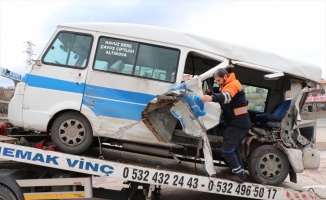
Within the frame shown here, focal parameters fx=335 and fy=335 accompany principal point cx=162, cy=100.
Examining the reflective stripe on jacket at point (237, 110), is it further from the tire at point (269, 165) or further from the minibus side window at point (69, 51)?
the minibus side window at point (69, 51)

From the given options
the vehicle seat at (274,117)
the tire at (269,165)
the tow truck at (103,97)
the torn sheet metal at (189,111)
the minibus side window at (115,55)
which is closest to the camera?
the torn sheet metal at (189,111)

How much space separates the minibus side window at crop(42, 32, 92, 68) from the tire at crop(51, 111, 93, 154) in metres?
0.79

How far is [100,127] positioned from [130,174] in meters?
0.85

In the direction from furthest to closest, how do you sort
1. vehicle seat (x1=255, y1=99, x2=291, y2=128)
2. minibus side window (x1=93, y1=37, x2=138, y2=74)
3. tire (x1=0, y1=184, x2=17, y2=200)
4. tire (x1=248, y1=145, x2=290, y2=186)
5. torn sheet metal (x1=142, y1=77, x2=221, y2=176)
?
vehicle seat (x1=255, y1=99, x2=291, y2=128) < tire (x1=248, y1=145, x2=290, y2=186) < minibus side window (x1=93, y1=37, x2=138, y2=74) < tire (x1=0, y1=184, x2=17, y2=200) < torn sheet metal (x1=142, y1=77, x2=221, y2=176)

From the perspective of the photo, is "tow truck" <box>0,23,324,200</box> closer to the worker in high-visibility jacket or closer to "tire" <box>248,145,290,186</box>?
"tire" <box>248,145,290,186</box>

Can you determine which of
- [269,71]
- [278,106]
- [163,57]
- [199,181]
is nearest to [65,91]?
[163,57]

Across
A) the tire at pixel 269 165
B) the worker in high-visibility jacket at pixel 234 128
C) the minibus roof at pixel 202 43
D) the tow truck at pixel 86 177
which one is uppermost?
the minibus roof at pixel 202 43

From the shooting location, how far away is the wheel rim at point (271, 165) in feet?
17.3

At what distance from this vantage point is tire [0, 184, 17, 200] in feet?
16.0

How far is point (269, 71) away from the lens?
5.20 m

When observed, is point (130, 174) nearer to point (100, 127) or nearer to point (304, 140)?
point (100, 127)

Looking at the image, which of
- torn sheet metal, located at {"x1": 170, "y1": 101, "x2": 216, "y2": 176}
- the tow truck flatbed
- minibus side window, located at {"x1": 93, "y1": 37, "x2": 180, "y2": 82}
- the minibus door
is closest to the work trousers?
the tow truck flatbed

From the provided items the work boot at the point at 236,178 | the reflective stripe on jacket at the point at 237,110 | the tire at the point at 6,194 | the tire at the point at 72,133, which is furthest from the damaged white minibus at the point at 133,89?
the tire at the point at 6,194

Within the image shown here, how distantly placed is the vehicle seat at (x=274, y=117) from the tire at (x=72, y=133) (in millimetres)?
2895
